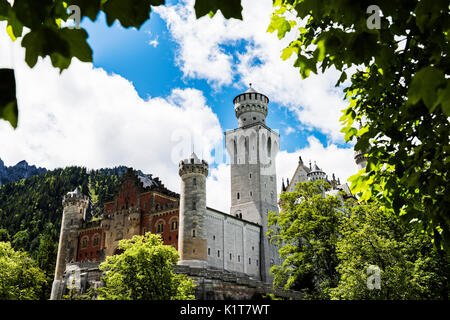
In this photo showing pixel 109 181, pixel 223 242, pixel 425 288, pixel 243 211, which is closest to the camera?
pixel 425 288

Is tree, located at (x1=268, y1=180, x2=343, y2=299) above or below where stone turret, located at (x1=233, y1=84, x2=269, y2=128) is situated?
below

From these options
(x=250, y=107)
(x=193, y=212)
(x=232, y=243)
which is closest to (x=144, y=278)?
(x=193, y=212)

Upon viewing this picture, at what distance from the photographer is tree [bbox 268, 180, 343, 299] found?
28.2 metres

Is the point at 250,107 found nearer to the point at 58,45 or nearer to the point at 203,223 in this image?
the point at 203,223

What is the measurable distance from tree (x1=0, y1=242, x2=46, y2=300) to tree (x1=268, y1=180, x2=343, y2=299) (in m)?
24.4

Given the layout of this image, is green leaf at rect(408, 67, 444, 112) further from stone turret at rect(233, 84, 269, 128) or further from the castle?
stone turret at rect(233, 84, 269, 128)

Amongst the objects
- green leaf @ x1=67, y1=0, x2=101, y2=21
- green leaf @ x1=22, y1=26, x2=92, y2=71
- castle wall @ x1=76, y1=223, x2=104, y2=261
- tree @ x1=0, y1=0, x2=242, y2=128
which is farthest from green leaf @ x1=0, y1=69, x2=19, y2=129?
castle wall @ x1=76, y1=223, x2=104, y2=261

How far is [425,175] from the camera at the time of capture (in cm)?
516

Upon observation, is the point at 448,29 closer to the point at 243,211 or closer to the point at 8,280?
the point at 8,280

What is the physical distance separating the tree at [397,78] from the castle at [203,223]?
33.9 m

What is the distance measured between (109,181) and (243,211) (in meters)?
151

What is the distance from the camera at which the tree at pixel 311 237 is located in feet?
92.5

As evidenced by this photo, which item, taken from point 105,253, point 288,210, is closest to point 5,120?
point 288,210

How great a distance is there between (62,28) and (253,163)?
60087 millimetres
